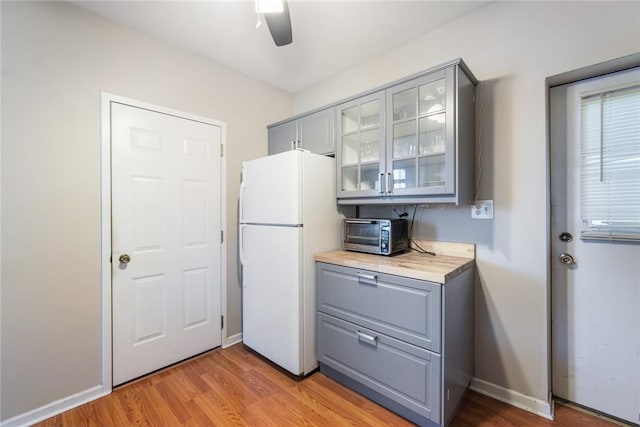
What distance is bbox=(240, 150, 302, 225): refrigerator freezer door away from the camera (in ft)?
6.48

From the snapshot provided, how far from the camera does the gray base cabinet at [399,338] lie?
4.80 feet

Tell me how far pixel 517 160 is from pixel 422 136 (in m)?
0.61

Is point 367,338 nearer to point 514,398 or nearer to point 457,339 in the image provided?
point 457,339

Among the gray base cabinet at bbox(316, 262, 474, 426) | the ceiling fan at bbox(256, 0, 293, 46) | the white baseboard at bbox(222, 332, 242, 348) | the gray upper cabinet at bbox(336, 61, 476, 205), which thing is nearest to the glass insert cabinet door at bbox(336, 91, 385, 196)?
the gray upper cabinet at bbox(336, 61, 476, 205)

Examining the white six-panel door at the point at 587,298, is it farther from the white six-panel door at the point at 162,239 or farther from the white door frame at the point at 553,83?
the white six-panel door at the point at 162,239

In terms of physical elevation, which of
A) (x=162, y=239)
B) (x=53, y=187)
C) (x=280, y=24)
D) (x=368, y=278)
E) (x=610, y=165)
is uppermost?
(x=280, y=24)

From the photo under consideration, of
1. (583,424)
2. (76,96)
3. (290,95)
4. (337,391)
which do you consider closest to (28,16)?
(76,96)

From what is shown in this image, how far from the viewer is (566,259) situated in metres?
1.70

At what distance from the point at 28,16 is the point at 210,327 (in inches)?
96.8

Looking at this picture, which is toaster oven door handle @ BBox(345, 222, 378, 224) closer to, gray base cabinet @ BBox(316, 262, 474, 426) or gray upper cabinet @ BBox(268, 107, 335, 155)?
gray base cabinet @ BBox(316, 262, 474, 426)

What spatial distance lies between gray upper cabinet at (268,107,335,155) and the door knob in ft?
5.72

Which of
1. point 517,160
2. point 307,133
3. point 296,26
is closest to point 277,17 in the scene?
point 296,26

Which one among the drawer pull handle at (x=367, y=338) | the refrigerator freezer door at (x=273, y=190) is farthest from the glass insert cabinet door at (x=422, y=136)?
the drawer pull handle at (x=367, y=338)

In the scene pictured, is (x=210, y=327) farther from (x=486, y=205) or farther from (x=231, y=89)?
(x=486, y=205)
